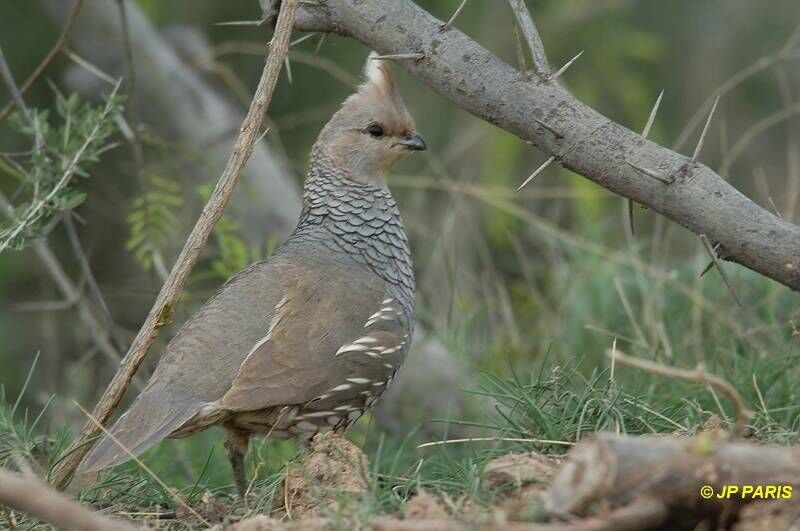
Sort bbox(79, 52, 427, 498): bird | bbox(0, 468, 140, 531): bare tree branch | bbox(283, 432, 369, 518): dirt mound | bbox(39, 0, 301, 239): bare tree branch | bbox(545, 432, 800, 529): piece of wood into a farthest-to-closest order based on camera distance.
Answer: bbox(39, 0, 301, 239): bare tree branch < bbox(79, 52, 427, 498): bird < bbox(283, 432, 369, 518): dirt mound < bbox(545, 432, 800, 529): piece of wood < bbox(0, 468, 140, 531): bare tree branch

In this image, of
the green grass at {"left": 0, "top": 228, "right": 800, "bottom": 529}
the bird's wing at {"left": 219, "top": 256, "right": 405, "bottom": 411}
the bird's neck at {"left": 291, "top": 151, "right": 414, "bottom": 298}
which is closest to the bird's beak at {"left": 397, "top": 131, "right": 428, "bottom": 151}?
the bird's neck at {"left": 291, "top": 151, "right": 414, "bottom": 298}

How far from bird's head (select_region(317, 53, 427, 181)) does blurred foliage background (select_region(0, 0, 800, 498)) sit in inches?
17.0

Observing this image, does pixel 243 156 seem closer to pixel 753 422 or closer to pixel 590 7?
pixel 753 422

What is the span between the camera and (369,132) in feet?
19.4

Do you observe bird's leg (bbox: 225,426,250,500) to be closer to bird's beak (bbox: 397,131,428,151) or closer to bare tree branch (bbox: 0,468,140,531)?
bird's beak (bbox: 397,131,428,151)

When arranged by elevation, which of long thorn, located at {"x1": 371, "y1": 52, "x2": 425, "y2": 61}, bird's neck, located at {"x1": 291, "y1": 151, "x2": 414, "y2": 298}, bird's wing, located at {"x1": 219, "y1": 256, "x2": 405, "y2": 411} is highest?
long thorn, located at {"x1": 371, "y1": 52, "x2": 425, "y2": 61}

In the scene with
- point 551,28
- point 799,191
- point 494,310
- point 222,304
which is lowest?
point 494,310

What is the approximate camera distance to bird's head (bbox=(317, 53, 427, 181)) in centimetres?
587

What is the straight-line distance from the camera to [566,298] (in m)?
7.36

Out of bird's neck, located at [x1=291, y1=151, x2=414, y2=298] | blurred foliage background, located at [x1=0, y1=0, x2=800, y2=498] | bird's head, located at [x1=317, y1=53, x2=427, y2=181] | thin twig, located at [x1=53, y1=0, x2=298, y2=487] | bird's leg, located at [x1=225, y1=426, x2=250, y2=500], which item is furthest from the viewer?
blurred foliage background, located at [x1=0, y1=0, x2=800, y2=498]

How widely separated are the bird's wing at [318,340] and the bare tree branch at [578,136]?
44.5 inches

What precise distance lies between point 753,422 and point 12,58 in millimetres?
6708

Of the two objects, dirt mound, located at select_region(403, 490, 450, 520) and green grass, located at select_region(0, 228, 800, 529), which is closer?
dirt mound, located at select_region(403, 490, 450, 520)

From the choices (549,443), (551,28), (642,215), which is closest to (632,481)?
(549,443)
